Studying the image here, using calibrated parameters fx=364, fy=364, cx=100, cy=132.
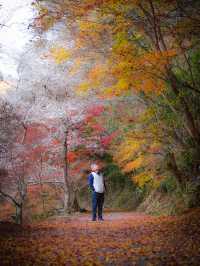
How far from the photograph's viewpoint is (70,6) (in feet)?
30.6

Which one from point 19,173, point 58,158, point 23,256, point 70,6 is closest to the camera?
point 23,256

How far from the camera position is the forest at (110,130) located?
24.3ft

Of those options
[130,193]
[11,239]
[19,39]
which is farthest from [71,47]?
[19,39]

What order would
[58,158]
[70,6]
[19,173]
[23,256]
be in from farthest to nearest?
[58,158] → [19,173] → [70,6] → [23,256]

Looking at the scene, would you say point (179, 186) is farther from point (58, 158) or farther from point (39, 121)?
point (58, 158)

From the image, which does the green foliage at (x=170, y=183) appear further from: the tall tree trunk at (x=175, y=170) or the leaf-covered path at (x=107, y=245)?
the leaf-covered path at (x=107, y=245)

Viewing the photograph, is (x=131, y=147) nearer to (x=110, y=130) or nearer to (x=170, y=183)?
(x=170, y=183)

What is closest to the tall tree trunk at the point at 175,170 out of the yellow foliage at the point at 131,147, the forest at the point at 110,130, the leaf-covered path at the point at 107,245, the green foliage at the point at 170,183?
the forest at the point at 110,130

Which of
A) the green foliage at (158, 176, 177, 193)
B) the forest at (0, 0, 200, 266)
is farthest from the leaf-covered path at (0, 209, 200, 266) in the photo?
the green foliage at (158, 176, 177, 193)

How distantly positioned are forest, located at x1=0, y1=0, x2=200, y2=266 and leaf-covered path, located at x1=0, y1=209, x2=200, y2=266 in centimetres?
2

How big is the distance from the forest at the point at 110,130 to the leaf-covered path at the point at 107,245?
24 mm

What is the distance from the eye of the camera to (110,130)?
19.0 m

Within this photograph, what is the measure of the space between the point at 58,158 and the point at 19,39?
A: 40.0 meters

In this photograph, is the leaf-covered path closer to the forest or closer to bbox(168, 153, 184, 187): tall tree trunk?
the forest
